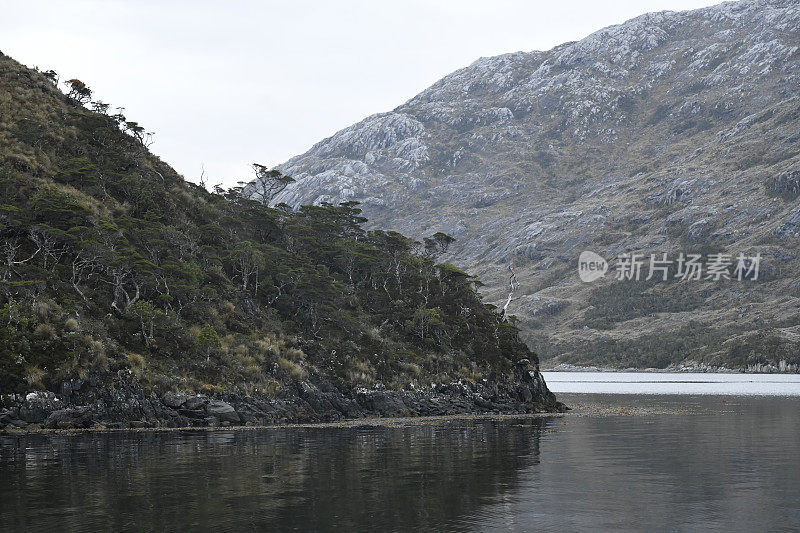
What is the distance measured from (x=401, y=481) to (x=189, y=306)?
1949 inches

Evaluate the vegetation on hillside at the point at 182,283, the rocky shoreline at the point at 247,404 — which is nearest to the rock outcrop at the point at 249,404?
the rocky shoreline at the point at 247,404

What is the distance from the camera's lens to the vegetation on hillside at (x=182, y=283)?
211 feet

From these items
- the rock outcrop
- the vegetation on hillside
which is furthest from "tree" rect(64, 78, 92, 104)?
the rock outcrop

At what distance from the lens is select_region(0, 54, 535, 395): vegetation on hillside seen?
6444cm

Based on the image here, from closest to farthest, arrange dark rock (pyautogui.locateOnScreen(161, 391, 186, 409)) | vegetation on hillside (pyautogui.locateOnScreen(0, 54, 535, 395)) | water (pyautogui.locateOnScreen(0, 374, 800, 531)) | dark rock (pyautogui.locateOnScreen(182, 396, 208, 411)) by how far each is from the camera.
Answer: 1. water (pyautogui.locateOnScreen(0, 374, 800, 531))
2. dark rock (pyautogui.locateOnScreen(161, 391, 186, 409))
3. dark rock (pyautogui.locateOnScreen(182, 396, 208, 411))
4. vegetation on hillside (pyautogui.locateOnScreen(0, 54, 535, 395))

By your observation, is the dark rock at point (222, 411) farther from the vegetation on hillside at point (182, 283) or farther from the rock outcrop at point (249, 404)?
the vegetation on hillside at point (182, 283)

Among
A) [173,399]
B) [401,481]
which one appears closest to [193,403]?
[173,399]

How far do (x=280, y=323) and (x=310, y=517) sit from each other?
61518 millimetres

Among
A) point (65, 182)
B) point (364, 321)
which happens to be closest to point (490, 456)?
point (364, 321)

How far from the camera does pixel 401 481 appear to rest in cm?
3394

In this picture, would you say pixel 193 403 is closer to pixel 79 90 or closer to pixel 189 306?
pixel 189 306

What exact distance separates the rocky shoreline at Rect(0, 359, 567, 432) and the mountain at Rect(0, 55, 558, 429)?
0.16 meters

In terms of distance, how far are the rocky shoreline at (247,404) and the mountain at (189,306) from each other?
0.52 feet

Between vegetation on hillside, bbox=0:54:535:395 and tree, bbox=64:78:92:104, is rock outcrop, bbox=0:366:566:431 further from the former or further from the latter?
tree, bbox=64:78:92:104
